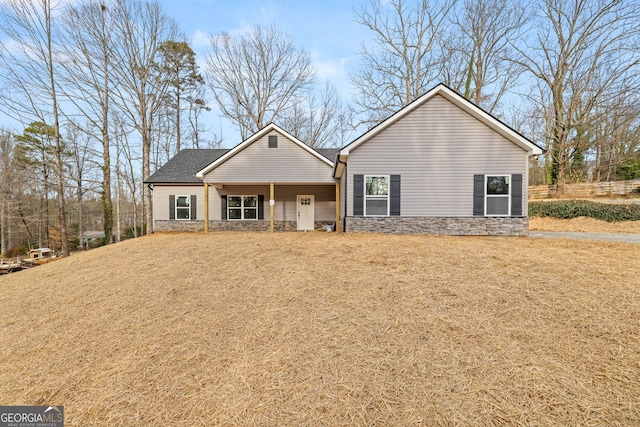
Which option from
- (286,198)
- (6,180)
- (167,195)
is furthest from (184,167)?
(6,180)

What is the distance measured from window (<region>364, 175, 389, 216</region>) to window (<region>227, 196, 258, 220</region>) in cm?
733

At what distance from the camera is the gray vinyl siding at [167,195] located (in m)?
15.5

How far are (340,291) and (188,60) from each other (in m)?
26.7

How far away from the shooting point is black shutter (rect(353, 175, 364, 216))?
11.0 m

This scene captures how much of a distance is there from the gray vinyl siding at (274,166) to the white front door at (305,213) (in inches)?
79.4

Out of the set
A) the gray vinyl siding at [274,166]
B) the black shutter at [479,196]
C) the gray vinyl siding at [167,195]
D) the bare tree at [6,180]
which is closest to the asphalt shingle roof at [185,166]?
the gray vinyl siding at [167,195]

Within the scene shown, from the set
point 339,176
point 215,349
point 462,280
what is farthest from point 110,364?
point 339,176

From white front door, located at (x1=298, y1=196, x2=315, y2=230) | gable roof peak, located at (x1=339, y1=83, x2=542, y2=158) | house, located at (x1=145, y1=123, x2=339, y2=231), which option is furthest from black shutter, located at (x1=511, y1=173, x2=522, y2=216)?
white front door, located at (x1=298, y1=196, x2=315, y2=230)

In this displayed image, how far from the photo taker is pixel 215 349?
346 cm

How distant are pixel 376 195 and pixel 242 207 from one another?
8288 mm

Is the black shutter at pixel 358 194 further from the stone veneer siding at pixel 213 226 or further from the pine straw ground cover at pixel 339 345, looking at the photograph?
the pine straw ground cover at pixel 339 345

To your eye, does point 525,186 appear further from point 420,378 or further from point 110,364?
point 110,364

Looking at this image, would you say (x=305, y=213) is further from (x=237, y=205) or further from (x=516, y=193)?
(x=516, y=193)

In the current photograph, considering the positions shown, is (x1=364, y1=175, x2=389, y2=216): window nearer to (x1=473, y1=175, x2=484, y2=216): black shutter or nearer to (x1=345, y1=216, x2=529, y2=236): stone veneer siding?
(x1=345, y1=216, x2=529, y2=236): stone veneer siding
